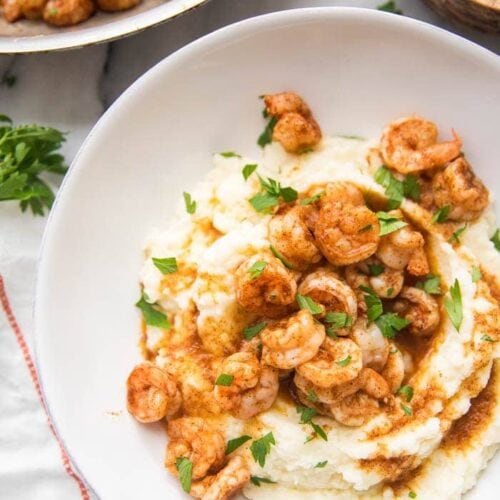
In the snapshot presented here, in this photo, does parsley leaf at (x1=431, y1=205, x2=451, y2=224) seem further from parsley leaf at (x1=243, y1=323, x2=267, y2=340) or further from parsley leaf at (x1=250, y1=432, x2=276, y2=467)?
parsley leaf at (x1=250, y1=432, x2=276, y2=467)

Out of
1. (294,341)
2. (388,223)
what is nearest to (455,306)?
(388,223)

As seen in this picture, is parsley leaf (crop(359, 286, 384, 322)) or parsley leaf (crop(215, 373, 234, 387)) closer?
parsley leaf (crop(215, 373, 234, 387))

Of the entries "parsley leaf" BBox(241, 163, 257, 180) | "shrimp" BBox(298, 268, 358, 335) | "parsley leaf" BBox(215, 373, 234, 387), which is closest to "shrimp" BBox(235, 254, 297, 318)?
"shrimp" BBox(298, 268, 358, 335)

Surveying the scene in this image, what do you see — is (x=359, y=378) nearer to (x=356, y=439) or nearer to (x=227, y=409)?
(x=356, y=439)

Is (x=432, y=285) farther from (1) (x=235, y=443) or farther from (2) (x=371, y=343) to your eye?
(1) (x=235, y=443)

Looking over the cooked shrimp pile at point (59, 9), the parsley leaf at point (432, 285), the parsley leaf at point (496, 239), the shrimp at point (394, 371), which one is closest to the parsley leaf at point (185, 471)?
the shrimp at point (394, 371)

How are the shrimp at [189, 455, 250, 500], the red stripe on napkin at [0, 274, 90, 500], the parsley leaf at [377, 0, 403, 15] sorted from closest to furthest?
1. the shrimp at [189, 455, 250, 500]
2. the parsley leaf at [377, 0, 403, 15]
3. the red stripe on napkin at [0, 274, 90, 500]

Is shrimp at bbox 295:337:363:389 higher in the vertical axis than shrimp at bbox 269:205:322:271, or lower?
lower
